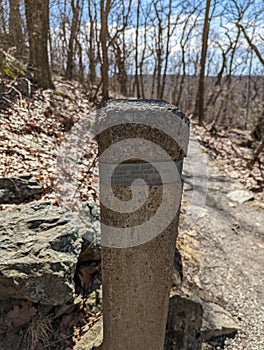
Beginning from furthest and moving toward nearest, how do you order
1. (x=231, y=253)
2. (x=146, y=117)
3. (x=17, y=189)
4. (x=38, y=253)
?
(x=231, y=253) → (x=17, y=189) → (x=38, y=253) → (x=146, y=117)

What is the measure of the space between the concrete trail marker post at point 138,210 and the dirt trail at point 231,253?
143 centimetres

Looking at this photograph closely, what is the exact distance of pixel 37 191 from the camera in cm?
330

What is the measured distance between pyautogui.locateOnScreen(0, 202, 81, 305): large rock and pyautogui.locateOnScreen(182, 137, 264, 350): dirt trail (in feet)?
5.56

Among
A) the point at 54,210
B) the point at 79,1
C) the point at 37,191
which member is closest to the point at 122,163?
the point at 54,210

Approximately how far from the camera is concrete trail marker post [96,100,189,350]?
4.67 ft

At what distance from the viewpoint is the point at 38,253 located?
7.61 ft

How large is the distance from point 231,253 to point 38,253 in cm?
282

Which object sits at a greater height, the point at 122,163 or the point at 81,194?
the point at 122,163

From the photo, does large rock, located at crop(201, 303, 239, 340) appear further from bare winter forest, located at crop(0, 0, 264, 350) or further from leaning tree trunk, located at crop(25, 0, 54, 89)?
leaning tree trunk, located at crop(25, 0, 54, 89)

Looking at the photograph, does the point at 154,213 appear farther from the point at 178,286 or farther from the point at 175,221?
the point at 178,286

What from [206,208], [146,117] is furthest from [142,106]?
[206,208]

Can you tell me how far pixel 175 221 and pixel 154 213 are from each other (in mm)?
172

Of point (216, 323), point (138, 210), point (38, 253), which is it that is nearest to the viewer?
point (138, 210)

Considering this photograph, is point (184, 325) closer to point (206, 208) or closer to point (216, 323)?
point (216, 323)
